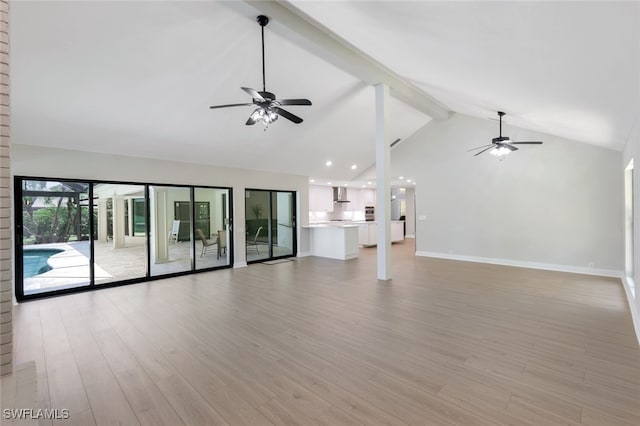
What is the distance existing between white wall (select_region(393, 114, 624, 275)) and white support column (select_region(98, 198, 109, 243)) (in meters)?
7.80

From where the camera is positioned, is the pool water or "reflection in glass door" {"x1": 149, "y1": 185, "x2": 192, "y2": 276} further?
"reflection in glass door" {"x1": 149, "y1": 185, "x2": 192, "y2": 276}

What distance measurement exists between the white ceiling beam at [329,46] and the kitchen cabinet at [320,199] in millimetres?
5398

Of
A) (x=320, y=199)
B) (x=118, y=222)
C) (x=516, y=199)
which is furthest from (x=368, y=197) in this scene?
(x=118, y=222)

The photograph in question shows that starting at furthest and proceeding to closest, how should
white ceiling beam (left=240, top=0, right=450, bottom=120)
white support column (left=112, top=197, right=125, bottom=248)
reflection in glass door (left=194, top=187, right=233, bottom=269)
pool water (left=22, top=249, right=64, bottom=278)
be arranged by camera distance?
white support column (left=112, top=197, right=125, bottom=248)
reflection in glass door (left=194, top=187, right=233, bottom=269)
pool water (left=22, top=249, right=64, bottom=278)
white ceiling beam (left=240, top=0, right=450, bottom=120)

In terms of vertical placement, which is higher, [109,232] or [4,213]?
[4,213]

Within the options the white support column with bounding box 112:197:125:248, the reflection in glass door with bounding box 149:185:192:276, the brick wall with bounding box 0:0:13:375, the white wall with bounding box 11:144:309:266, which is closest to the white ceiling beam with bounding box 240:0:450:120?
the brick wall with bounding box 0:0:13:375

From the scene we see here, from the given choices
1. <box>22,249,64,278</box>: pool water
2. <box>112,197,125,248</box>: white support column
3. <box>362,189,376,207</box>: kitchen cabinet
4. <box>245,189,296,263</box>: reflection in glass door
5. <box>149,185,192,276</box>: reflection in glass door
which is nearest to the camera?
<box>22,249,64,278</box>: pool water

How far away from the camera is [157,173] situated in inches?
241

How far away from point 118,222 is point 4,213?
7778mm

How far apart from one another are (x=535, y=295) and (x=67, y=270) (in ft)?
27.7

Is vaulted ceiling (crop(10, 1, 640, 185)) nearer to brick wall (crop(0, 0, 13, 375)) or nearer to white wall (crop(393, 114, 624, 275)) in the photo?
white wall (crop(393, 114, 624, 275))

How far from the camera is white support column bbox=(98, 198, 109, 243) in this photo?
598cm

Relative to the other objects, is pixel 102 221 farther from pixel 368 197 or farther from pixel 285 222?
pixel 368 197

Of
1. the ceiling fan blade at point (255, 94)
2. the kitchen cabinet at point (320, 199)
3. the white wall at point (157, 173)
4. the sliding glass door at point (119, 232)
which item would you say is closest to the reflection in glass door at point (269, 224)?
the white wall at point (157, 173)
